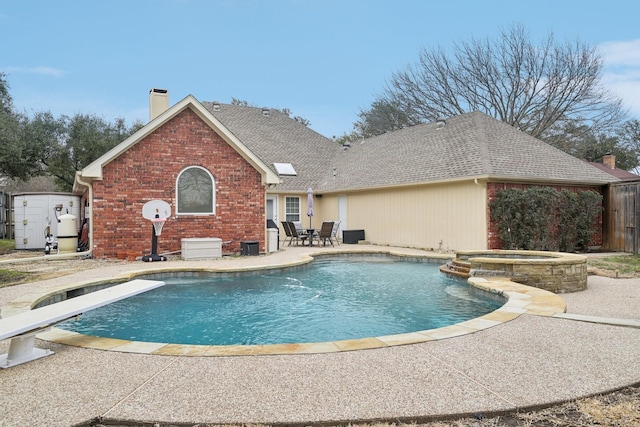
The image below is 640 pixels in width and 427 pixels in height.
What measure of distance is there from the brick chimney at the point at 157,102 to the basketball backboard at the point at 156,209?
3.66 meters

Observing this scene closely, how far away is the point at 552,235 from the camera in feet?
44.0

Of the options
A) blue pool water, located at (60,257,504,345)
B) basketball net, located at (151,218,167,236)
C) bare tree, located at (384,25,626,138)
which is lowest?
blue pool water, located at (60,257,504,345)

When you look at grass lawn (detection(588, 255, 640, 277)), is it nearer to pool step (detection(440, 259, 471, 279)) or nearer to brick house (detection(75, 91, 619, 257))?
brick house (detection(75, 91, 619, 257))

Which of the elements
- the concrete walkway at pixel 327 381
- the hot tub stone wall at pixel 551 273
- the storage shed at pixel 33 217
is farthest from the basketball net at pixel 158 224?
the hot tub stone wall at pixel 551 273

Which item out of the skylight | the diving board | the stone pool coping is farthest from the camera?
the skylight

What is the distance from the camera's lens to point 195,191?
1312 centimetres

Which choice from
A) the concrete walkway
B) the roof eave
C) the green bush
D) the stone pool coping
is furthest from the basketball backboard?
the green bush

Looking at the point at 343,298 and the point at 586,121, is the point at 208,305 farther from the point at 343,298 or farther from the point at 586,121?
the point at 586,121

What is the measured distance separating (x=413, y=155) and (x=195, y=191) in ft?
28.2

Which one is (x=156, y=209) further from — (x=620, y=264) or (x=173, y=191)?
(x=620, y=264)

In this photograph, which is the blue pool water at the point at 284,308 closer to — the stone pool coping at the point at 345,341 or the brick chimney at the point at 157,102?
the stone pool coping at the point at 345,341

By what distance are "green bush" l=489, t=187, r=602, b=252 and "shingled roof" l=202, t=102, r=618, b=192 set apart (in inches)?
23.2

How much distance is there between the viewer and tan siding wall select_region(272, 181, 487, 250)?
43.7 ft

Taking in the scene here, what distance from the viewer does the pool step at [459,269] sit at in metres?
9.33
